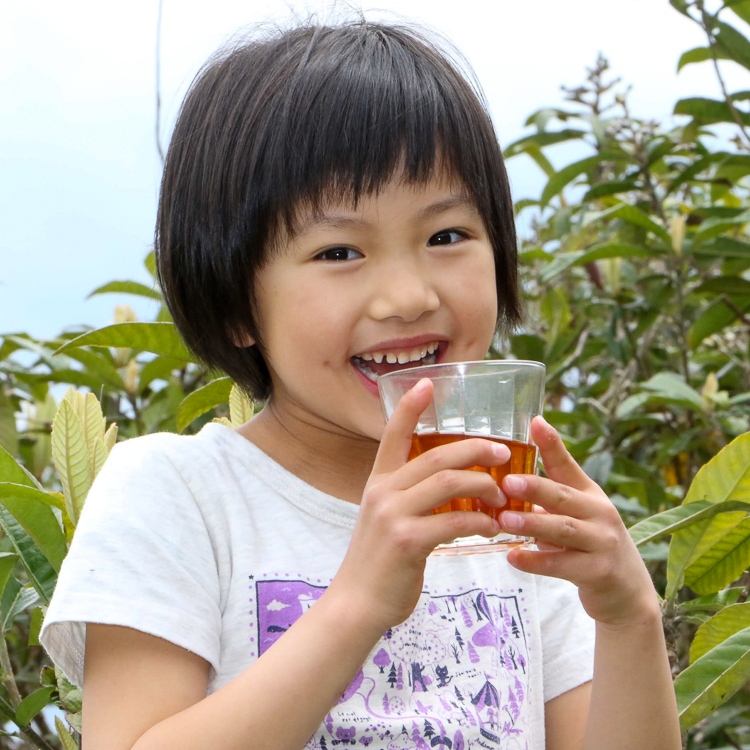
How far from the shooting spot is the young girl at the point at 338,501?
0.84 meters

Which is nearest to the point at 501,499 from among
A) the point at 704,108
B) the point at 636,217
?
the point at 636,217

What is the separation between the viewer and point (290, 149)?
3.45ft

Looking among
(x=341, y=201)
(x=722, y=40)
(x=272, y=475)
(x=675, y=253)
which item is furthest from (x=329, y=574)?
(x=722, y=40)

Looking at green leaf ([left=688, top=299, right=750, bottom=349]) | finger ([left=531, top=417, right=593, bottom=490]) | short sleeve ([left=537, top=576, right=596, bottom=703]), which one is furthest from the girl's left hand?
green leaf ([left=688, top=299, right=750, bottom=349])

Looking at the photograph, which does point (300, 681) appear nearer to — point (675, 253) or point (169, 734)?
point (169, 734)

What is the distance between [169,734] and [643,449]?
1866 millimetres

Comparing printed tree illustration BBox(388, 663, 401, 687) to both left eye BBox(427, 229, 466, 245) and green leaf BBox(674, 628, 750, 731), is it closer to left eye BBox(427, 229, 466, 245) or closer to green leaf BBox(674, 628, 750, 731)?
green leaf BBox(674, 628, 750, 731)

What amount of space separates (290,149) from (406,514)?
430mm

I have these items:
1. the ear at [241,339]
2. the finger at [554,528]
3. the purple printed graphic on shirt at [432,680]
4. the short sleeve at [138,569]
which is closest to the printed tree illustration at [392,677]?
the purple printed graphic on shirt at [432,680]

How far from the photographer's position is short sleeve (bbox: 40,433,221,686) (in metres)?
0.91

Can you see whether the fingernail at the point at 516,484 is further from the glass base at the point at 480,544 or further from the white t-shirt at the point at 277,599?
the white t-shirt at the point at 277,599

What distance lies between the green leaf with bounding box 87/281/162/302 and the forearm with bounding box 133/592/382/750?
1.17 m

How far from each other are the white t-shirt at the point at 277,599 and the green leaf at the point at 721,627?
0.40 feet

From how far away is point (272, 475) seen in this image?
1122 millimetres
